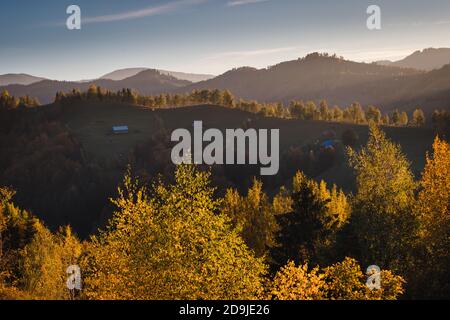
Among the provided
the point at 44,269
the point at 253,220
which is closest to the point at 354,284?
the point at 253,220

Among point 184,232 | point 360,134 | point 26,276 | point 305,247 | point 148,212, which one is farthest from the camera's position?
point 360,134

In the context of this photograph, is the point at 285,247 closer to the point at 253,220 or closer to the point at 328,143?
the point at 253,220

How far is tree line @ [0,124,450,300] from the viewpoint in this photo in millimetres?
24078

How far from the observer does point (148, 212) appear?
28.2 metres

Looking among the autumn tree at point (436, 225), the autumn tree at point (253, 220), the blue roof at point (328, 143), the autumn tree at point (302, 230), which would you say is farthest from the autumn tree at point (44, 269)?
the blue roof at point (328, 143)

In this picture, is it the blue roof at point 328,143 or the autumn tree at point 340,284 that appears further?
the blue roof at point 328,143

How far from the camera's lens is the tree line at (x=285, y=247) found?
2408cm

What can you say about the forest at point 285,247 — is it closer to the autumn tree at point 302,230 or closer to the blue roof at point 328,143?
the autumn tree at point 302,230

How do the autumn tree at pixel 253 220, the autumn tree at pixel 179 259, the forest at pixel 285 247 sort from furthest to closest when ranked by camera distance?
the autumn tree at pixel 253 220 < the forest at pixel 285 247 < the autumn tree at pixel 179 259

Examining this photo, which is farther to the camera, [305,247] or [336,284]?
[305,247]

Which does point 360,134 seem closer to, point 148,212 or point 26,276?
point 26,276

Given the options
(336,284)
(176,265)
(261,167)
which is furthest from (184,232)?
(261,167)

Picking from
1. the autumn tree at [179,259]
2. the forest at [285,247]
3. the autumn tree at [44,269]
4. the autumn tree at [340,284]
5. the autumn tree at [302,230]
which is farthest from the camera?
the autumn tree at [44,269]

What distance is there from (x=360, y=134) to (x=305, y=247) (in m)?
154
